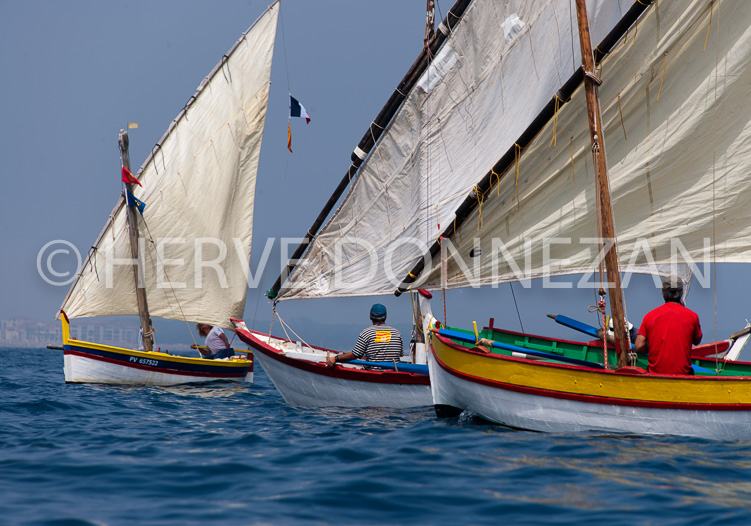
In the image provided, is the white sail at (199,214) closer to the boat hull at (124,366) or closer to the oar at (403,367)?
the boat hull at (124,366)

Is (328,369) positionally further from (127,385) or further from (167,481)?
(127,385)

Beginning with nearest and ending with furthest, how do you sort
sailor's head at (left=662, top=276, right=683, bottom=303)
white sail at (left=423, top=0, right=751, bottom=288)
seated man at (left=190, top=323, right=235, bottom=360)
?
sailor's head at (left=662, top=276, right=683, bottom=303), white sail at (left=423, top=0, right=751, bottom=288), seated man at (left=190, top=323, right=235, bottom=360)

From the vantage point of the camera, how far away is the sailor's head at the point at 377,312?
13.8 m

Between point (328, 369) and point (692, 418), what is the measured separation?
23.4 feet

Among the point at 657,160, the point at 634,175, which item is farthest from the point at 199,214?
the point at 657,160

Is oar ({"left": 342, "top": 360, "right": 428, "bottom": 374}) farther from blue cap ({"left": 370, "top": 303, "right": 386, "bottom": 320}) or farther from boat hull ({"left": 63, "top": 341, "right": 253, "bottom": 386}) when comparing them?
boat hull ({"left": 63, "top": 341, "right": 253, "bottom": 386})

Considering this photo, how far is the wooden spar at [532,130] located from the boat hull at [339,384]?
2.00 meters

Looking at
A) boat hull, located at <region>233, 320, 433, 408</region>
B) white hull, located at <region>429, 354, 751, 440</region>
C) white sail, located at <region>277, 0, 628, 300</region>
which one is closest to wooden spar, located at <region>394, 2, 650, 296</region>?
white sail, located at <region>277, 0, 628, 300</region>

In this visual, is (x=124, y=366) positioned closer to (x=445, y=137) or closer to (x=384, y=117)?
(x=384, y=117)

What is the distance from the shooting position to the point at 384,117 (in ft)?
53.0

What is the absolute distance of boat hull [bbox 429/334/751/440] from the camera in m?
9.56

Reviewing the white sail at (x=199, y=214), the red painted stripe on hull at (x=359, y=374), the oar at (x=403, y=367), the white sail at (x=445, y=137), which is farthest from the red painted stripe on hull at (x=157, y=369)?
the oar at (x=403, y=367)

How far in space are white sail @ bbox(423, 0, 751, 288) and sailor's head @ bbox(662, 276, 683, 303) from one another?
1752 mm

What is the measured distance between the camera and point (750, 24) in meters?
11.1
